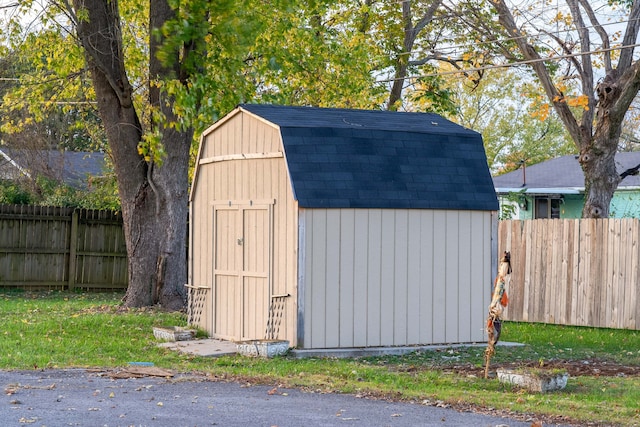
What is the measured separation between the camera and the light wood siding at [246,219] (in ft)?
43.2

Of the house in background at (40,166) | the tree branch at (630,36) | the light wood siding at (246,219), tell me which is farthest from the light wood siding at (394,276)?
the house in background at (40,166)

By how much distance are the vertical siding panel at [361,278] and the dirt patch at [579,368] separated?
165cm

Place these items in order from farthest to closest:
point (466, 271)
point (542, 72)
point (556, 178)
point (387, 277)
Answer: point (556, 178)
point (542, 72)
point (466, 271)
point (387, 277)

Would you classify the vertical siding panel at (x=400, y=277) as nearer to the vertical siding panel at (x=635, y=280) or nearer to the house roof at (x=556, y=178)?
the vertical siding panel at (x=635, y=280)

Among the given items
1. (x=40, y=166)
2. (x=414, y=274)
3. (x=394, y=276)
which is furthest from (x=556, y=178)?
(x=394, y=276)

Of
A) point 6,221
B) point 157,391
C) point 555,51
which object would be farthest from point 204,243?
point 555,51

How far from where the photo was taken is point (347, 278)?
13.2 meters

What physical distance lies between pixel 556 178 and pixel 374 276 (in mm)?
18516

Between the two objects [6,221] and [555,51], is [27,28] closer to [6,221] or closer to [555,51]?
[6,221]

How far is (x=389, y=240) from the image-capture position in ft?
44.1

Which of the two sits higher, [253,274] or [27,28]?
[27,28]

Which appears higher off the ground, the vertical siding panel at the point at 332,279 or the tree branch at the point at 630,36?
the tree branch at the point at 630,36

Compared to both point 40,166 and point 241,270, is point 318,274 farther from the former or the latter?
point 40,166

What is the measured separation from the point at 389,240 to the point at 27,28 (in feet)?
29.7
